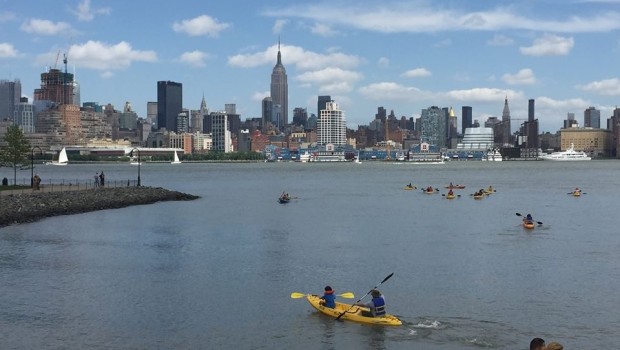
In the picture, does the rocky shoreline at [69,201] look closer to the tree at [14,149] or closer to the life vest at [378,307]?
the tree at [14,149]

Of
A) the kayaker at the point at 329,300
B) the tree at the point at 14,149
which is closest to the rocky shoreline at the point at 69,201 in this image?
the tree at the point at 14,149

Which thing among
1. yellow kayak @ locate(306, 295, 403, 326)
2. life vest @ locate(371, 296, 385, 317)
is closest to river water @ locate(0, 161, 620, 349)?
yellow kayak @ locate(306, 295, 403, 326)

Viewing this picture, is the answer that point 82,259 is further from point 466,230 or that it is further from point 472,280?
point 466,230

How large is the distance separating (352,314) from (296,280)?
8.76 m

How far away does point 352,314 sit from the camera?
1208 inches

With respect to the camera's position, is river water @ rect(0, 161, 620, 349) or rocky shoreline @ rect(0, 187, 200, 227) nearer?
river water @ rect(0, 161, 620, 349)

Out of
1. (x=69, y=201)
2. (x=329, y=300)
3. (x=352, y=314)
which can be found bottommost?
(x=352, y=314)

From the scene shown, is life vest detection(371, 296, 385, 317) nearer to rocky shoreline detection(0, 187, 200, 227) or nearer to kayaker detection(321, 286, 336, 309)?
kayaker detection(321, 286, 336, 309)

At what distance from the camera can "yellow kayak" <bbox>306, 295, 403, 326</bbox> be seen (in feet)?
97.6

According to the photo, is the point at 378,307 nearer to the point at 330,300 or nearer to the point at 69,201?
the point at 330,300

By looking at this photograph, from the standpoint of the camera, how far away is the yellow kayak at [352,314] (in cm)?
2973

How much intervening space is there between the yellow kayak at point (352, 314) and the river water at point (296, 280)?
0.40 m

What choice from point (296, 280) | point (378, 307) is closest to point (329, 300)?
point (378, 307)

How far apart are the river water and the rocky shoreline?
7.18 feet
